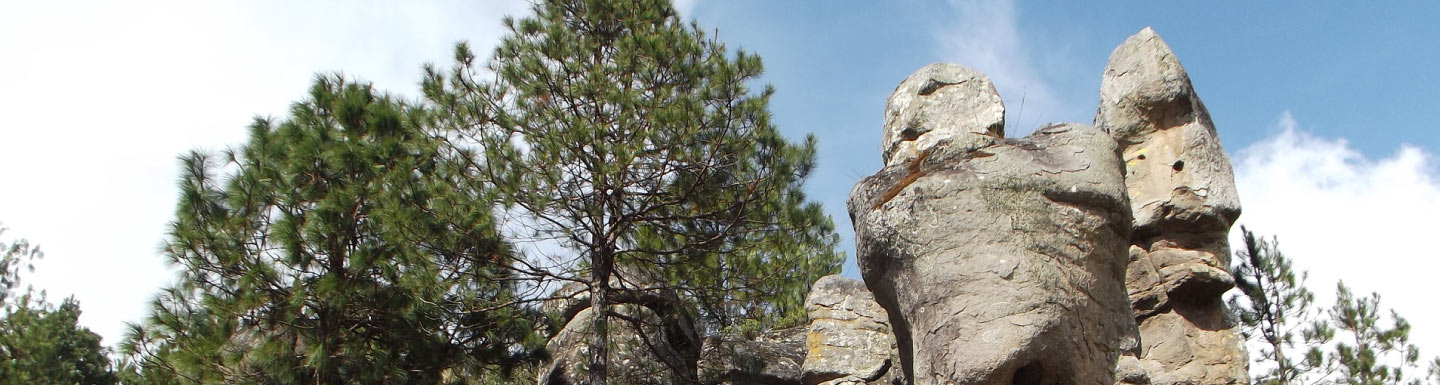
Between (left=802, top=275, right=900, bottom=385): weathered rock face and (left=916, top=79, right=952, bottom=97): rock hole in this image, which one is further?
(left=802, top=275, right=900, bottom=385): weathered rock face

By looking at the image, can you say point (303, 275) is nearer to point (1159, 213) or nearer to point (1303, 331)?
point (1159, 213)

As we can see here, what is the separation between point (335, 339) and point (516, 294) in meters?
1.83

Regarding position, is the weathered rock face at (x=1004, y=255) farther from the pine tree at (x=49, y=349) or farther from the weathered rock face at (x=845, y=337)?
the pine tree at (x=49, y=349)

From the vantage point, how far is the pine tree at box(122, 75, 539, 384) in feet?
32.3

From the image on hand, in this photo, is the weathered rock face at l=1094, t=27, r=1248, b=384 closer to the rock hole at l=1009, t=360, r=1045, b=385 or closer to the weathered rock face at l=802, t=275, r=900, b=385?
the weathered rock face at l=802, t=275, r=900, b=385

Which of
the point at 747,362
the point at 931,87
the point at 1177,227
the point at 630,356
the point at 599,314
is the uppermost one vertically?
the point at 630,356

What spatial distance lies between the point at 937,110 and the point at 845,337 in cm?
259

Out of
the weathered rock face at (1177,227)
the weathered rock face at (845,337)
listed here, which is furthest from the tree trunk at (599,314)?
the weathered rock face at (1177,227)

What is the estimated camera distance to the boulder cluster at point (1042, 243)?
212 inches

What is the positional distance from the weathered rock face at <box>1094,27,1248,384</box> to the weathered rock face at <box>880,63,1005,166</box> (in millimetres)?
1635

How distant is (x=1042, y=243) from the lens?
5590mm

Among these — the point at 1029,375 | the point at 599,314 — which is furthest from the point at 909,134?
the point at 599,314

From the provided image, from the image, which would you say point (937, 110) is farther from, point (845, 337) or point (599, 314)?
point (599, 314)

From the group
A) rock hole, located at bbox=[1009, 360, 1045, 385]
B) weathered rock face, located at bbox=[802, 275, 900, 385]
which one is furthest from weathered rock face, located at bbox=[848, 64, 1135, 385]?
weathered rock face, located at bbox=[802, 275, 900, 385]
